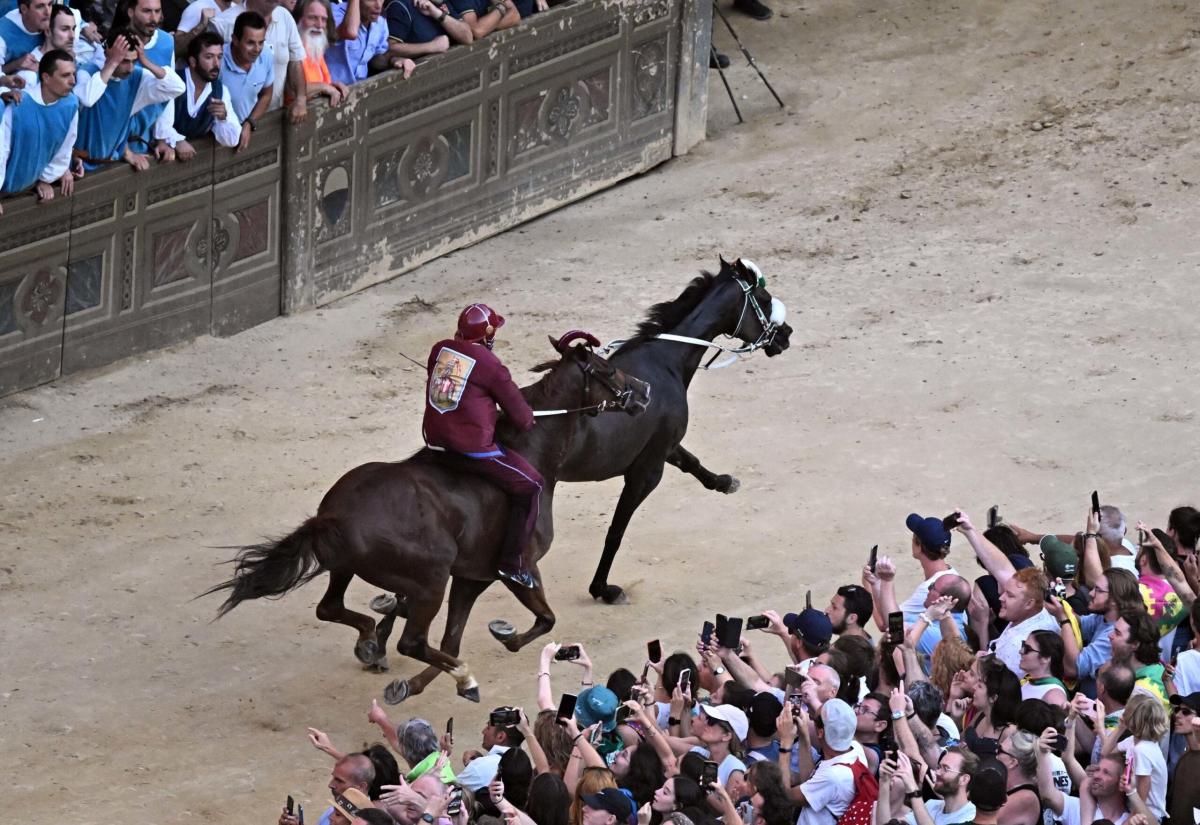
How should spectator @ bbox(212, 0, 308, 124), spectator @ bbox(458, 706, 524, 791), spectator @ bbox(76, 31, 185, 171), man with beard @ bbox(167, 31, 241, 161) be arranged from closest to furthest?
spectator @ bbox(458, 706, 524, 791) < spectator @ bbox(76, 31, 185, 171) < man with beard @ bbox(167, 31, 241, 161) < spectator @ bbox(212, 0, 308, 124)

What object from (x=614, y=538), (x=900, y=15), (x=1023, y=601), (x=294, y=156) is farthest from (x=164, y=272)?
(x=900, y=15)

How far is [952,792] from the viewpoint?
8.31 metres

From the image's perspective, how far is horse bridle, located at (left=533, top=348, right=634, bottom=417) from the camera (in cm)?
1155

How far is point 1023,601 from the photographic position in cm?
1005

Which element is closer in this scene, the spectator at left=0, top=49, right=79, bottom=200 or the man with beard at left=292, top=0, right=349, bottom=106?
the spectator at left=0, top=49, right=79, bottom=200

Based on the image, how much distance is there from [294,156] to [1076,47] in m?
8.73

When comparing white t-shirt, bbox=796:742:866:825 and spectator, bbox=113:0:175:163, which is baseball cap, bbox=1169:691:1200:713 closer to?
white t-shirt, bbox=796:742:866:825

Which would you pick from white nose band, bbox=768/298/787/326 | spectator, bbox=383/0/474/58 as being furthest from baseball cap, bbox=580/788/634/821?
spectator, bbox=383/0/474/58

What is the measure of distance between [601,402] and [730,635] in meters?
2.32

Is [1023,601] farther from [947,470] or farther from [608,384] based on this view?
[947,470]

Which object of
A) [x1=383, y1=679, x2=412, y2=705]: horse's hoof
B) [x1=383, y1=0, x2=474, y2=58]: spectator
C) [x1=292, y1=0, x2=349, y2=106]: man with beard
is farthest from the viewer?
[x1=383, y1=0, x2=474, y2=58]: spectator

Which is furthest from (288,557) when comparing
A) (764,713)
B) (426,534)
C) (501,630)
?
(764,713)

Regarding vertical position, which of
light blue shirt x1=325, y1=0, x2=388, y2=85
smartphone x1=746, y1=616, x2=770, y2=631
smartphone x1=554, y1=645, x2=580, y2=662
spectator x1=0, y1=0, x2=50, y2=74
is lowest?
smartphone x1=554, y1=645, x2=580, y2=662

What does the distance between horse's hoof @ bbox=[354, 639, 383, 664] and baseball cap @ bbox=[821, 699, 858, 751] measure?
3533 mm
